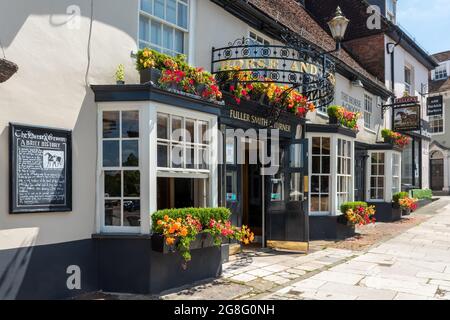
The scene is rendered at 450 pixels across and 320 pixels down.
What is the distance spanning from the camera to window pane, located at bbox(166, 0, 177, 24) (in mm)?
7586

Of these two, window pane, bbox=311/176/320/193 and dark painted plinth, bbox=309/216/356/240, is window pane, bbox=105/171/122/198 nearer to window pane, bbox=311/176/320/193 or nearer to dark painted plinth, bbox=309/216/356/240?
dark painted plinth, bbox=309/216/356/240

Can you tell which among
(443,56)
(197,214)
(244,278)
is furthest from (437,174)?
(197,214)

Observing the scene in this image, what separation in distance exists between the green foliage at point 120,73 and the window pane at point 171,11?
4.95ft

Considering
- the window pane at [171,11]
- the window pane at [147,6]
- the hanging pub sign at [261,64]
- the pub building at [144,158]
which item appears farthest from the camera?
the hanging pub sign at [261,64]

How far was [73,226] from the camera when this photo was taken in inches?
237

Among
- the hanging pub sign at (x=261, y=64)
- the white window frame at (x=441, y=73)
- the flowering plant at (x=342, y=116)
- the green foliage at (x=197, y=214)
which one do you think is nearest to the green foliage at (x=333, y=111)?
the flowering plant at (x=342, y=116)

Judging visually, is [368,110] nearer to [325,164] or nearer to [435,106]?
[325,164]

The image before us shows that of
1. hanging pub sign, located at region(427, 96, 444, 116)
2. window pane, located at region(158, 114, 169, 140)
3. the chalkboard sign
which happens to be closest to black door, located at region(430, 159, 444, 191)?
hanging pub sign, located at region(427, 96, 444, 116)

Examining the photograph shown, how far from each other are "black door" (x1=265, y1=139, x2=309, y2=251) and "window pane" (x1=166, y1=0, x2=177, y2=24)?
4.29m

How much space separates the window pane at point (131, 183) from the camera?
6391mm

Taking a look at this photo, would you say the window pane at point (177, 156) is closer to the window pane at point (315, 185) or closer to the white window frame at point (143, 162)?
the white window frame at point (143, 162)

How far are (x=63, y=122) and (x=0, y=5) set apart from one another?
1.58m
